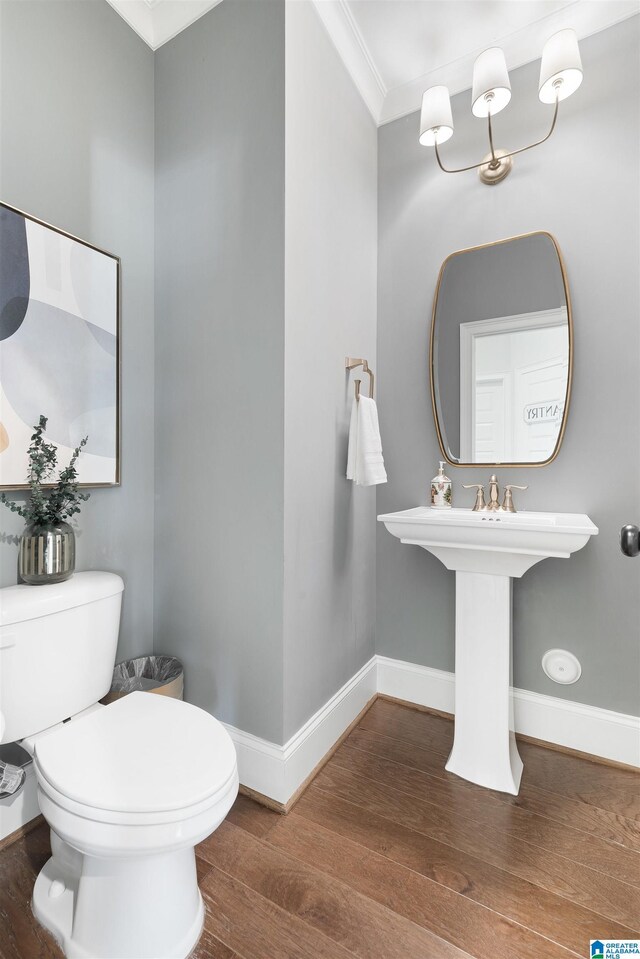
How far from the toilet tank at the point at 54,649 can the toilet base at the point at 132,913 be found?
0.37 m

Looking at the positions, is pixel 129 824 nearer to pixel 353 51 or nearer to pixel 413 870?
pixel 413 870

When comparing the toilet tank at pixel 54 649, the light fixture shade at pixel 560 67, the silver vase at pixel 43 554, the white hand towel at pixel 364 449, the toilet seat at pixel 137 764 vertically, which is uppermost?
the light fixture shade at pixel 560 67

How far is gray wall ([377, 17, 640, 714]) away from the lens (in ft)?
5.34

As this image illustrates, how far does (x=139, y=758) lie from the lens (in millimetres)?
982

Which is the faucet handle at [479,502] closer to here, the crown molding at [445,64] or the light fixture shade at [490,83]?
the light fixture shade at [490,83]

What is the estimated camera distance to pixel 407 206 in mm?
2025

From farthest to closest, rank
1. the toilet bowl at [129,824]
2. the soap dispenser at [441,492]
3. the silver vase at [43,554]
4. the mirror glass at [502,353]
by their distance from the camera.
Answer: the soap dispenser at [441,492] < the mirror glass at [502,353] < the silver vase at [43,554] < the toilet bowl at [129,824]

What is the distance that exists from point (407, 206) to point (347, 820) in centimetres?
233

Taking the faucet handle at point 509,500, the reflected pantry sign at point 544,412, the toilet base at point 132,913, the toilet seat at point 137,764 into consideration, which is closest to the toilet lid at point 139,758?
the toilet seat at point 137,764

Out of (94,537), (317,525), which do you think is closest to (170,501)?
(94,537)

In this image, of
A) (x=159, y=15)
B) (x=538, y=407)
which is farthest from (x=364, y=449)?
(x=159, y=15)

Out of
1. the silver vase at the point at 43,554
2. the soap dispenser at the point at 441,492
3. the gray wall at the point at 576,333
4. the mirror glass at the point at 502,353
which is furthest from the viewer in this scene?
the soap dispenser at the point at 441,492

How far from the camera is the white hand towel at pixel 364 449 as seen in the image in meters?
1.72

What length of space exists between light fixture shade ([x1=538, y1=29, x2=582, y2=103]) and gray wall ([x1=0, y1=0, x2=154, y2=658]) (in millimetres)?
1392
